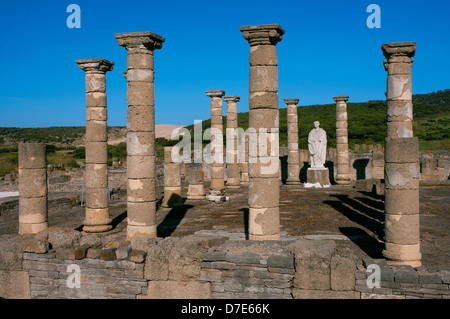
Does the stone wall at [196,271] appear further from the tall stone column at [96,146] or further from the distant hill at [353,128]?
the distant hill at [353,128]

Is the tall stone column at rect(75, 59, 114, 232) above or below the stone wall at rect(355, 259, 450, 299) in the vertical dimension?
above

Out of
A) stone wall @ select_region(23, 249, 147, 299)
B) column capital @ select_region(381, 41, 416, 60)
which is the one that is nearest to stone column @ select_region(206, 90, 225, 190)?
column capital @ select_region(381, 41, 416, 60)

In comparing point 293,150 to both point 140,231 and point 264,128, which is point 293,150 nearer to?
point 264,128

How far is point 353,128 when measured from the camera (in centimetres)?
5781

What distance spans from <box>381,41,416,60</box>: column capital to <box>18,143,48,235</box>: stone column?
28.4ft

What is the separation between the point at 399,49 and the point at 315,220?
5.03 metres

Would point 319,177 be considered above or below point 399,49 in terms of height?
below

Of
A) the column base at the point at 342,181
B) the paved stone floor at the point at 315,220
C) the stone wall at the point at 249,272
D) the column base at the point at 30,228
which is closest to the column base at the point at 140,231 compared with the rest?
the paved stone floor at the point at 315,220

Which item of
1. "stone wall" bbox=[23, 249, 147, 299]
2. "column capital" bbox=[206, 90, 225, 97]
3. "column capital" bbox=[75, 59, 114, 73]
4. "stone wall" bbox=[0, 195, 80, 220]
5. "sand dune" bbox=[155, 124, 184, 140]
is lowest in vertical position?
"stone wall" bbox=[23, 249, 147, 299]

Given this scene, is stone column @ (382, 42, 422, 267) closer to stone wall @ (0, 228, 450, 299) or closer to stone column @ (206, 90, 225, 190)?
stone wall @ (0, 228, 450, 299)

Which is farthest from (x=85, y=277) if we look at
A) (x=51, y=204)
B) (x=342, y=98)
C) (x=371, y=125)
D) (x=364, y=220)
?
(x=371, y=125)

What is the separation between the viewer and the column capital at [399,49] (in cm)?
1020

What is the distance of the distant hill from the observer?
160 ft
